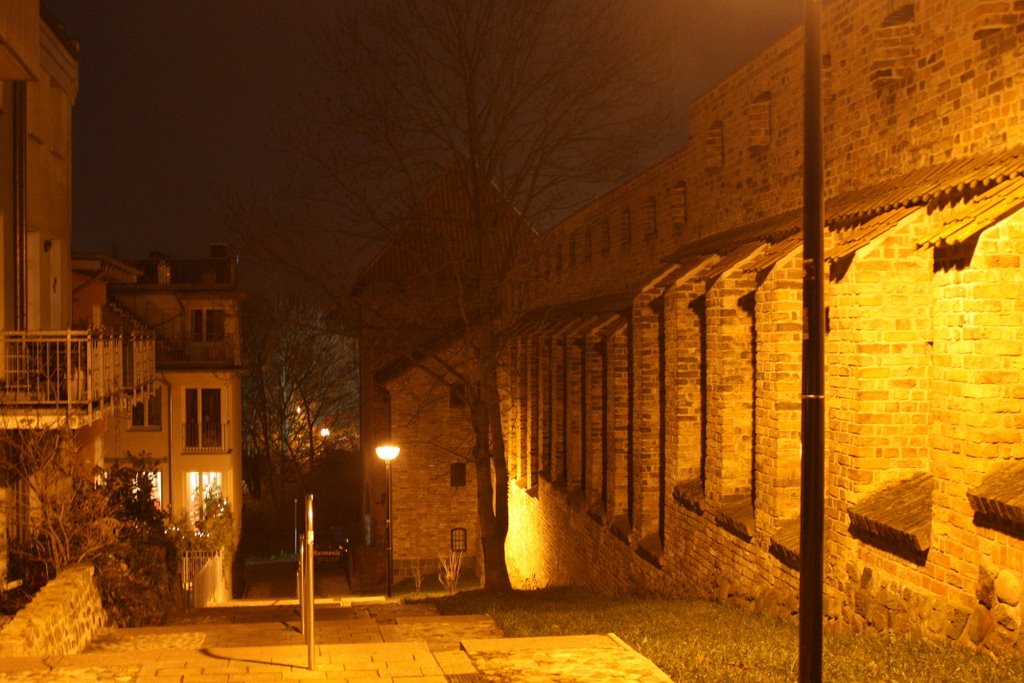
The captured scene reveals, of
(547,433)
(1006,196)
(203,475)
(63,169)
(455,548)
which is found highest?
(63,169)

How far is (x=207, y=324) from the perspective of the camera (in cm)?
3362

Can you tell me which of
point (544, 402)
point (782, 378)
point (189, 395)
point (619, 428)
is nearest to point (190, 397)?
point (189, 395)

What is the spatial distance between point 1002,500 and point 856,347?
222cm

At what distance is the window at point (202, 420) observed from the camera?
33.6 m

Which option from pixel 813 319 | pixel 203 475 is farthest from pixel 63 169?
pixel 203 475

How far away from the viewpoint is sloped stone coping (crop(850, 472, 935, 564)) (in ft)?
27.3

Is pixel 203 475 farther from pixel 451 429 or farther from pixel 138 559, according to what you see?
pixel 138 559

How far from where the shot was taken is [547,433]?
2405 centimetres

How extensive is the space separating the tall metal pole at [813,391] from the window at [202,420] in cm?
2972

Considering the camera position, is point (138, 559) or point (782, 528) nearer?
point (782, 528)

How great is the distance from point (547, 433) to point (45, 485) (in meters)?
13.2

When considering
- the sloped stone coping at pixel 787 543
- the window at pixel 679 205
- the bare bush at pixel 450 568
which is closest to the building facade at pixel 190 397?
the bare bush at pixel 450 568

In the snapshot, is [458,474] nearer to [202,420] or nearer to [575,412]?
[202,420]

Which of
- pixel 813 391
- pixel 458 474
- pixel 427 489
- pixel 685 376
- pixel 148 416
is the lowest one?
pixel 427 489
